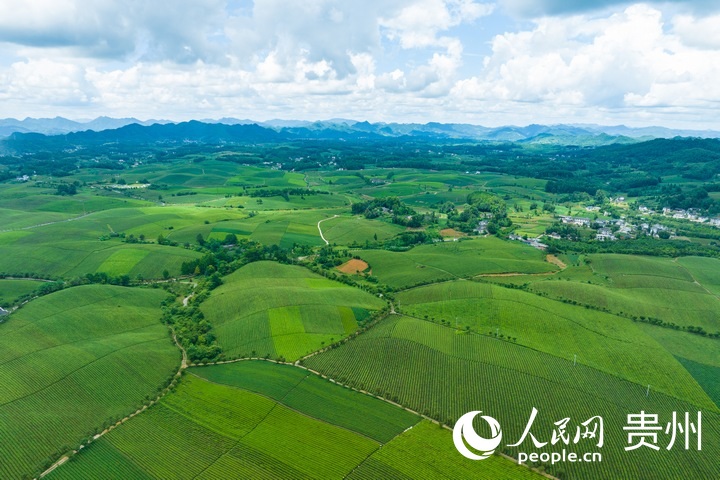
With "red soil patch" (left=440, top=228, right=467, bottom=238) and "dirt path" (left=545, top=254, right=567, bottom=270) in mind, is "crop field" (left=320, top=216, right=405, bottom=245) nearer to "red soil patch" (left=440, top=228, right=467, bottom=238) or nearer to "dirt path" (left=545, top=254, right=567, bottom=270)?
"red soil patch" (left=440, top=228, right=467, bottom=238)

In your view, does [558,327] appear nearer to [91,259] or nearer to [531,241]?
[531,241]

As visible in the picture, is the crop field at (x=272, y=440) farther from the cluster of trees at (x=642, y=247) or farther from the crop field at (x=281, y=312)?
the cluster of trees at (x=642, y=247)

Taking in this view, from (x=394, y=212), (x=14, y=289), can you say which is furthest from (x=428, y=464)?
(x=394, y=212)

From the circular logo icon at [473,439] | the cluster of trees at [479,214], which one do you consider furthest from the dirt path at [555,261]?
the circular logo icon at [473,439]

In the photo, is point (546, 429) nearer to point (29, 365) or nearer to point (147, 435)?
point (147, 435)

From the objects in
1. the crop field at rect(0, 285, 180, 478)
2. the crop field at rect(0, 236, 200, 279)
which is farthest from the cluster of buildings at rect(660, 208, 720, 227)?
the crop field at rect(0, 285, 180, 478)
